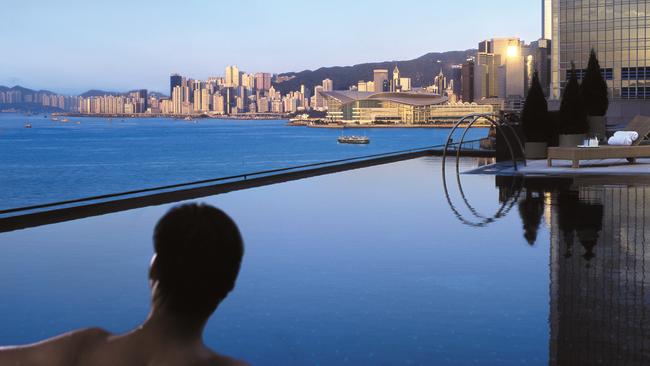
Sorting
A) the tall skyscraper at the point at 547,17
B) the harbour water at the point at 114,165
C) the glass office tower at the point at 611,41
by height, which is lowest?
the harbour water at the point at 114,165

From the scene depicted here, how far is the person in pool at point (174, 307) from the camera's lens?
1.56 meters

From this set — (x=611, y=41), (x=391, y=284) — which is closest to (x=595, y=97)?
(x=391, y=284)

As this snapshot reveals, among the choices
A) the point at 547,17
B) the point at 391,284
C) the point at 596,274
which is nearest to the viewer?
the point at 391,284

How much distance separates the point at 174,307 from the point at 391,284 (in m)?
6.82

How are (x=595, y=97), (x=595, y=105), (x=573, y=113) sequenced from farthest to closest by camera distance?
(x=595, y=97)
(x=595, y=105)
(x=573, y=113)

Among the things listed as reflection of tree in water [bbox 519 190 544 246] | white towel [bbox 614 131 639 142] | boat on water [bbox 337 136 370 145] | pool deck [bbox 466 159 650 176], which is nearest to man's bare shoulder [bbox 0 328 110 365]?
reflection of tree in water [bbox 519 190 544 246]

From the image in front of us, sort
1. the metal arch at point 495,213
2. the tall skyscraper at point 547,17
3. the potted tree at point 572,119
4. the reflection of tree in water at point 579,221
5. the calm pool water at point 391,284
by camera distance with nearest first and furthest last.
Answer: the calm pool water at point 391,284 → the reflection of tree in water at point 579,221 → the metal arch at point 495,213 → the potted tree at point 572,119 → the tall skyscraper at point 547,17

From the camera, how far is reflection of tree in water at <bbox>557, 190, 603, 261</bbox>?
1068cm

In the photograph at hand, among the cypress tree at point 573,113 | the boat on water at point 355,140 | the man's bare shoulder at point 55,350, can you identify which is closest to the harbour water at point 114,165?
the boat on water at point 355,140

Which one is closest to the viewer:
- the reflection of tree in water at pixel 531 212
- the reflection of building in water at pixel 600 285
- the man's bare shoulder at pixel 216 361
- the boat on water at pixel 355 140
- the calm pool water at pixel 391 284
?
the man's bare shoulder at pixel 216 361

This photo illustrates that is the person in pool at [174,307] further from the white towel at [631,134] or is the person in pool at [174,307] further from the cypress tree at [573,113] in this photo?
the cypress tree at [573,113]

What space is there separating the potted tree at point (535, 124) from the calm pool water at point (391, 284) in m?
11.7

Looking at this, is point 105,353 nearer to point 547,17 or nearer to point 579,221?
point 579,221

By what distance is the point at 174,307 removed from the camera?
161 cm
